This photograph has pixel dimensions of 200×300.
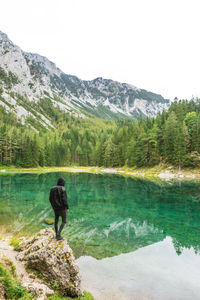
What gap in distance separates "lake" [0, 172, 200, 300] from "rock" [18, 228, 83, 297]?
1.77m

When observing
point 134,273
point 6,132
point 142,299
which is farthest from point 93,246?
point 6,132

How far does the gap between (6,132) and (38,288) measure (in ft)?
403

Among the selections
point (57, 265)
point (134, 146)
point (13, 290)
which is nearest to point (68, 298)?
point (57, 265)

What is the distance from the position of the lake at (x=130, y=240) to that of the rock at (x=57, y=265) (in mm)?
1773

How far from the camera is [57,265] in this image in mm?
9086

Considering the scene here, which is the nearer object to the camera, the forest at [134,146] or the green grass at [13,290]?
the green grass at [13,290]

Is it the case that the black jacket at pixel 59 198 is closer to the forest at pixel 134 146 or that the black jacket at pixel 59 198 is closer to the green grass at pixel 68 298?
the green grass at pixel 68 298

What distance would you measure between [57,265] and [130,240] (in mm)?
10357

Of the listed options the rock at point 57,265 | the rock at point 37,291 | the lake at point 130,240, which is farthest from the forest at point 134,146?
the rock at point 37,291

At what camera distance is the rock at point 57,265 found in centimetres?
891

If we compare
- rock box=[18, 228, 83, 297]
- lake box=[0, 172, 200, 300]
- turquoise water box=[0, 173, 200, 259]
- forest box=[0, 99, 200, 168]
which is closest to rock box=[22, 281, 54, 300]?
rock box=[18, 228, 83, 297]

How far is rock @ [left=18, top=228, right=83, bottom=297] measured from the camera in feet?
29.2

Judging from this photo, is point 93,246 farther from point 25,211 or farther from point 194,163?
point 194,163

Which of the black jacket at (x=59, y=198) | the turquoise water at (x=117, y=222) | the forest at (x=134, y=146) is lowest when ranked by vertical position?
the turquoise water at (x=117, y=222)
